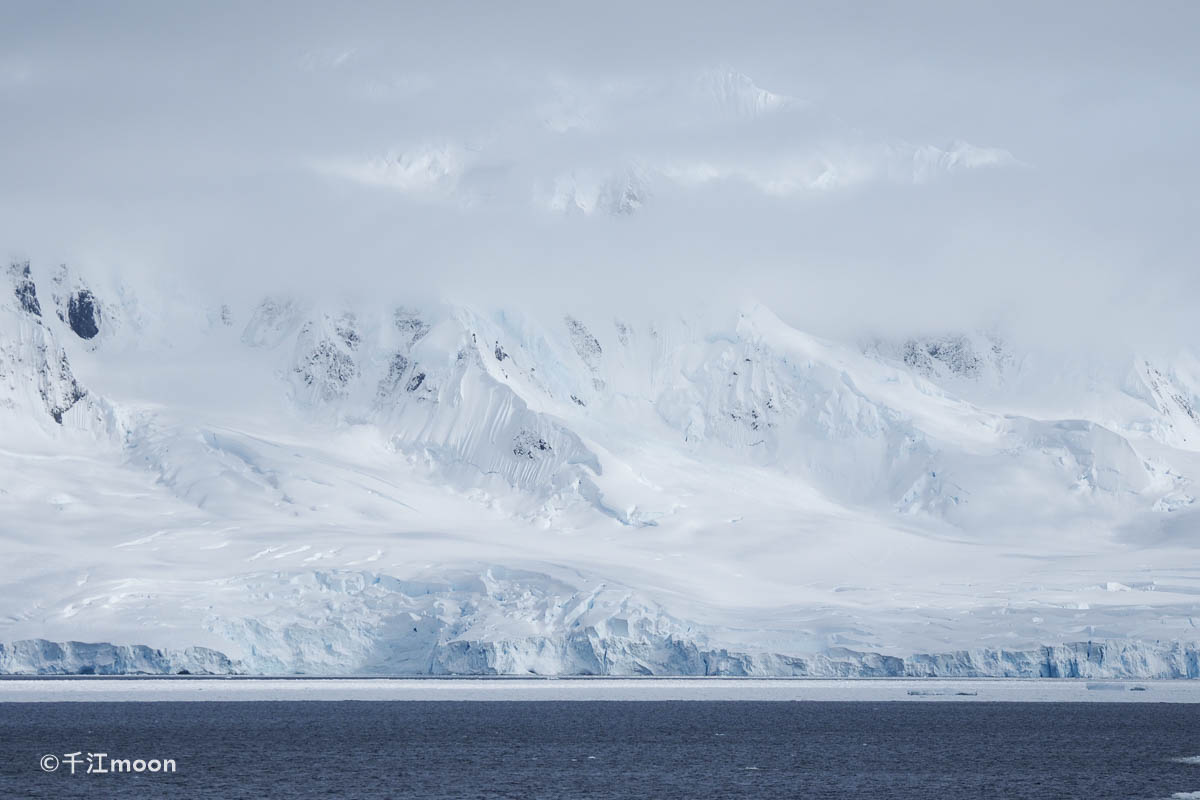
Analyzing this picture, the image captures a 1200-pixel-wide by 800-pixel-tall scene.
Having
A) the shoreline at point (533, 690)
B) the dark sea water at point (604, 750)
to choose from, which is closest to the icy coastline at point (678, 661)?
the shoreline at point (533, 690)

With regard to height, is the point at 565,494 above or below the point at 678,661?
above

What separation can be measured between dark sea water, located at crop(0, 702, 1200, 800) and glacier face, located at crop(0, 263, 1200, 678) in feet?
14.6

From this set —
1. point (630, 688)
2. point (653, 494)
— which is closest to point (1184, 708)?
point (630, 688)

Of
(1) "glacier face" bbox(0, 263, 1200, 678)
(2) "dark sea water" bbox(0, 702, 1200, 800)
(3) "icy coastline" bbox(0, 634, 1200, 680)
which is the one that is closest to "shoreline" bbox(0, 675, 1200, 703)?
(3) "icy coastline" bbox(0, 634, 1200, 680)

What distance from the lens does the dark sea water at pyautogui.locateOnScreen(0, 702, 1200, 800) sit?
5638cm

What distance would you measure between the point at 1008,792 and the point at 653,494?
9758 cm

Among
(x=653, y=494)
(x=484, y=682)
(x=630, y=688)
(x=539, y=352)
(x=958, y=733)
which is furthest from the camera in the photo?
(x=539, y=352)

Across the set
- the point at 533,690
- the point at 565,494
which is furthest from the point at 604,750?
the point at 565,494

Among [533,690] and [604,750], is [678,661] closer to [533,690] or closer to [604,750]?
[533,690]

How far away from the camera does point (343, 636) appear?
4240 inches

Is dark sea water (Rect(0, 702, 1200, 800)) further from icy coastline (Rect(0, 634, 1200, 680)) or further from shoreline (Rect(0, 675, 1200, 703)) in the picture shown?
shoreline (Rect(0, 675, 1200, 703))

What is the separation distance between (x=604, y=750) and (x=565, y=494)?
8111cm

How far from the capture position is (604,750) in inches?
2832

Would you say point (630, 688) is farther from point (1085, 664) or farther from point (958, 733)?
point (958, 733)
